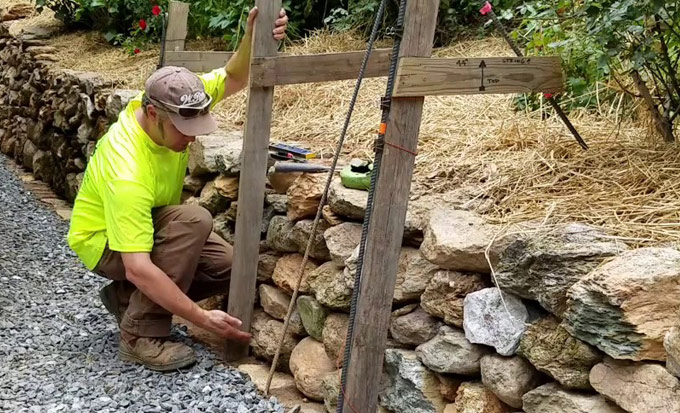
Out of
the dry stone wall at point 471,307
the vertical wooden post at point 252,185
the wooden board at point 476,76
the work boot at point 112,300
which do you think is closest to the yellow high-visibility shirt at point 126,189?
the work boot at point 112,300

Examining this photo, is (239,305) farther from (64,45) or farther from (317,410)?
(64,45)

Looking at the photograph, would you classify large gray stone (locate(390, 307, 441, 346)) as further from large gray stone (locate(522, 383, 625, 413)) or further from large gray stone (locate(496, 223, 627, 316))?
large gray stone (locate(522, 383, 625, 413))

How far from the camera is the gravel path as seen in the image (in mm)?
3689

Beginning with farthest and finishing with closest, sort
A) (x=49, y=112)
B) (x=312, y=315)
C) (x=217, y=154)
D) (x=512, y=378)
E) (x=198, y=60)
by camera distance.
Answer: (x=49, y=112), (x=198, y=60), (x=217, y=154), (x=312, y=315), (x=512, y=378)

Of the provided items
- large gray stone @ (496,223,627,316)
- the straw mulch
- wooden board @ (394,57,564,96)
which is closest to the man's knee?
the straw mulch

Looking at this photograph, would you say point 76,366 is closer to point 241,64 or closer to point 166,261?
point 166,261

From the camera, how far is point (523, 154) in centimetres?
365

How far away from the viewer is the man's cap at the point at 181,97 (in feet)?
12.1

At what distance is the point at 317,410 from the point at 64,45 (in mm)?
6469

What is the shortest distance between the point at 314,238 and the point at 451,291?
3.36 feet

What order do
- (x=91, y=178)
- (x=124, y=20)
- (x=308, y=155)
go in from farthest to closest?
(x=124, y=20)
(x=308, y=155)
(x=91, y=178)

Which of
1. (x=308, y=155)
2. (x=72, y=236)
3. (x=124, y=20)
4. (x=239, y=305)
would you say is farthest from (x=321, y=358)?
(x=124, y=20)

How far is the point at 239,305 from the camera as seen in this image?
4.16m

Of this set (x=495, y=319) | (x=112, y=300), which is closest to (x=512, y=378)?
(x=495, y=319)
